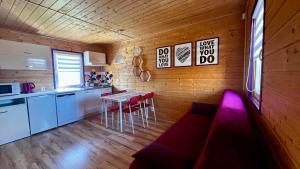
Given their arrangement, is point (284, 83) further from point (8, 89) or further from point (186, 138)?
point (8, 89)

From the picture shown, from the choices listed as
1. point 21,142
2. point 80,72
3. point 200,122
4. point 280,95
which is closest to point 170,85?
point 200,122

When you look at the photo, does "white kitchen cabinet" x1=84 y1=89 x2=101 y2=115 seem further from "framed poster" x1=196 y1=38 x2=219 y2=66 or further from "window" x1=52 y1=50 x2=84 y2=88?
"framed poster" x1=196 y1=38 x2=219 y2=66

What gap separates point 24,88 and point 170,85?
346 centimetres

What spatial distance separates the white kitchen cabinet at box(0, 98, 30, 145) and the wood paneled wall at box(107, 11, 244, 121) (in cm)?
249

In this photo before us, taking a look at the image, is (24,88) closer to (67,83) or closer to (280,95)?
(67,83)

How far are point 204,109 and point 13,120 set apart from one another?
12.4 feet

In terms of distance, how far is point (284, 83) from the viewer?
711 mm

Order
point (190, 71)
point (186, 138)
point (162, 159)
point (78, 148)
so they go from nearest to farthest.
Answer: point (162, 159) < point (186, 138) < point (78, 148) < point (190, 71)

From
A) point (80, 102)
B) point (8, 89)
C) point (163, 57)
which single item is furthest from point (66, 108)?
point (163, 57)

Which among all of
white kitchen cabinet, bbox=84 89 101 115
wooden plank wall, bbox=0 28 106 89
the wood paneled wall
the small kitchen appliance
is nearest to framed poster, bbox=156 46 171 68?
the wood paneled wall

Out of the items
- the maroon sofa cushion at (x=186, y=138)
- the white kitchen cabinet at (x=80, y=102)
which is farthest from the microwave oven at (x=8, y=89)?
the maroon sofa cushion at (x=186, y=138)

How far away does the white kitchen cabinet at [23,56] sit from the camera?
2.68m

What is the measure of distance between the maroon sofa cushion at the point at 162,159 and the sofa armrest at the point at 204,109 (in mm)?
1702

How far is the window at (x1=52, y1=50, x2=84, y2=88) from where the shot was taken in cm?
376
